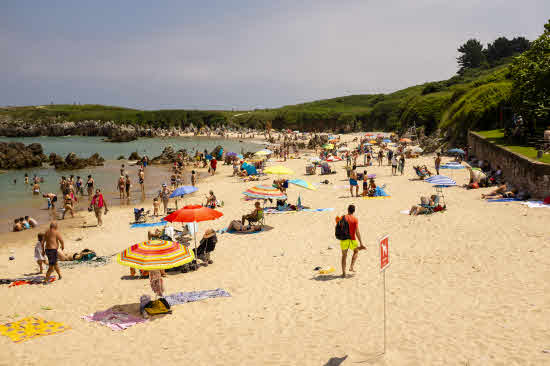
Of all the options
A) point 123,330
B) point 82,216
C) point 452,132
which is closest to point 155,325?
point 123,330

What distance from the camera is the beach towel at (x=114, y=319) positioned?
24.1 feet

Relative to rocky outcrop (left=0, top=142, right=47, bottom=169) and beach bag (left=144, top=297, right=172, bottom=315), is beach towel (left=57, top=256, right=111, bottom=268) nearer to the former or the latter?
beach bag (left=144, top=297, right=172, bottom=315)

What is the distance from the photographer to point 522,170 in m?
16.5

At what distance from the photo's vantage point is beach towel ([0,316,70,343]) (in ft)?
23.0

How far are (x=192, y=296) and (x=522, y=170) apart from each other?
580 inches

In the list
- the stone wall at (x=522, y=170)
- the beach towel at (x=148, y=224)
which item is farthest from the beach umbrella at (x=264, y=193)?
the stone wall at (x=522, y=170)

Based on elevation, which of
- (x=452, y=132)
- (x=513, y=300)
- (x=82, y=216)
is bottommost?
(x=82, y=216)

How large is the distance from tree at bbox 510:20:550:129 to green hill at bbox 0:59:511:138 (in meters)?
10.6

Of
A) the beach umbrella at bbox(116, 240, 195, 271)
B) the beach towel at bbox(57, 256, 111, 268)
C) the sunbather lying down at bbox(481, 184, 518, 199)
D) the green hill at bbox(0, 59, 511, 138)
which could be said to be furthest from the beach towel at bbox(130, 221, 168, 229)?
the green hill at bbox(0, 59, 511, 138)

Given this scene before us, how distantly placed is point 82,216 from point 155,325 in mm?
14696

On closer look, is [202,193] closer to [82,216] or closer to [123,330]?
[82,216]

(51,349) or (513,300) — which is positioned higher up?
(513,300)

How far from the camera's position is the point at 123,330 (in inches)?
284

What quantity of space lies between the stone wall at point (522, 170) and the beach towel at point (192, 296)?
12.4 m
